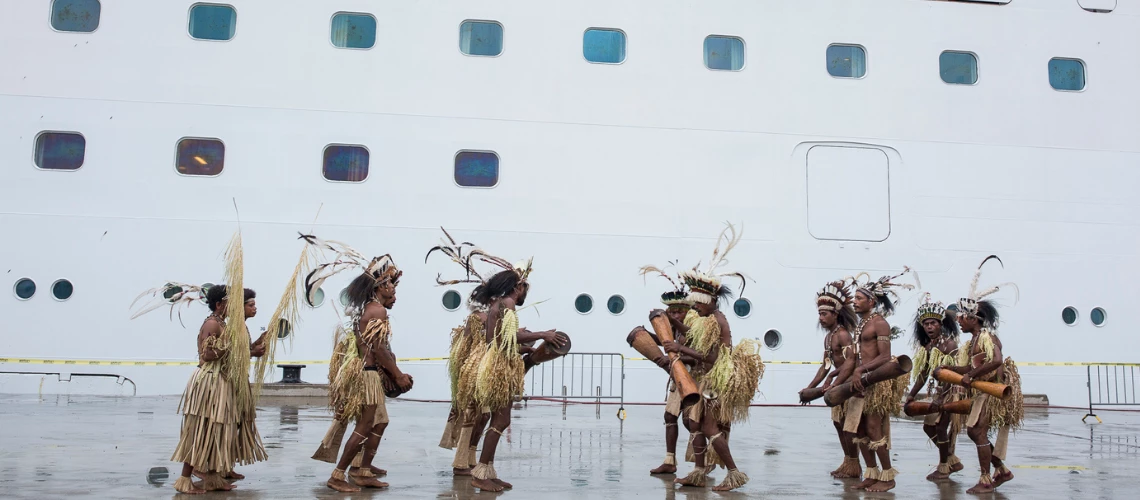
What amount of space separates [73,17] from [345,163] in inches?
173

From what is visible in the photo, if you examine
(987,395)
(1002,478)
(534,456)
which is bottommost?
(534,456)

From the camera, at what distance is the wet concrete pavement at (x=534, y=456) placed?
6.88 m

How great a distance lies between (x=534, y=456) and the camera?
28.9 feet

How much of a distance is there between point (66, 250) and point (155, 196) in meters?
1.33

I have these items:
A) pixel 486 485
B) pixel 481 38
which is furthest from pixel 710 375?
pixel 481 38

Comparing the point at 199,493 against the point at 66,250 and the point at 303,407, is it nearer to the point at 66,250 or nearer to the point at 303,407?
the point at 303,407

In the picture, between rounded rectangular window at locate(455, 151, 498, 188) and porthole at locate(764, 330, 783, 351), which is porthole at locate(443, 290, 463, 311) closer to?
rounded rectangular window at locate(455, 151, 498, 188)

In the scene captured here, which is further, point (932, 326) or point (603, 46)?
point (603, 46)

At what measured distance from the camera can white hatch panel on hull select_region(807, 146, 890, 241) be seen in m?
14.1

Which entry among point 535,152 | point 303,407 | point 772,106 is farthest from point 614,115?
point 303,407

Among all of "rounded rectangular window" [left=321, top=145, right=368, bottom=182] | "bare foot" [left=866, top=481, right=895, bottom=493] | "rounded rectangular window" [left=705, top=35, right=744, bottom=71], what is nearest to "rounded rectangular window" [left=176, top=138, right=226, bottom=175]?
"rounded rectangular window" [left=321, top=145, right=368, bottom=182]

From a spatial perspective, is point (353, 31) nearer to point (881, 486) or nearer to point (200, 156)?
point (200, 156)

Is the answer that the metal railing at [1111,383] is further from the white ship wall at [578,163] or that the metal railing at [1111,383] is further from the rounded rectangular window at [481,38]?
the rounded rectangular window at [481,38]

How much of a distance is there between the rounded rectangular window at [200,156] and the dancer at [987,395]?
9901 millimetres
